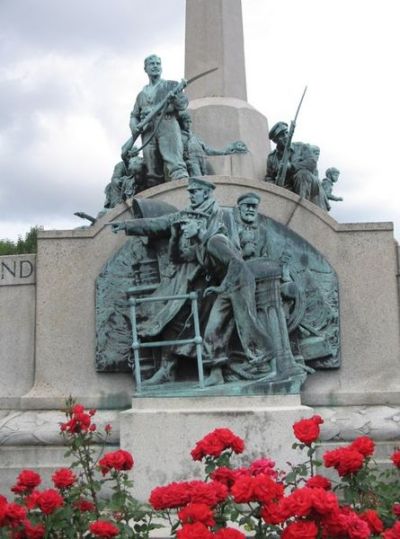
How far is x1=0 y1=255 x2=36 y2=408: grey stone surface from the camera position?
8.62 metres

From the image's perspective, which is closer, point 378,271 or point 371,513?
point 371,513

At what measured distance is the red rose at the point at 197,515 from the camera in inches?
136

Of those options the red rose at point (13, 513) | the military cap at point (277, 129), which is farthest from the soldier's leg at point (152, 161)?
the red rose at point (13, 513)

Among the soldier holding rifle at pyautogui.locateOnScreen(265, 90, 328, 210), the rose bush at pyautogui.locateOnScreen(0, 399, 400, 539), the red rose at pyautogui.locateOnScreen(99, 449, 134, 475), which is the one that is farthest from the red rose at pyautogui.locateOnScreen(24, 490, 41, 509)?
the soldier holding rifle at pyautogui.locateOnScreen(265, 90, 328, 210)

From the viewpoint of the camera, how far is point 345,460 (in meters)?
4.01

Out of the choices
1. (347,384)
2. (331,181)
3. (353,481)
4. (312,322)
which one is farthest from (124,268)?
(331,181)

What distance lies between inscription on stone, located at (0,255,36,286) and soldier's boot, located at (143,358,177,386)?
1919mm

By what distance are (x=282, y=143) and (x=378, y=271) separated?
3.17m

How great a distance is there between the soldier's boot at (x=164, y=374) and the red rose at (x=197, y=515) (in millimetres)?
4153

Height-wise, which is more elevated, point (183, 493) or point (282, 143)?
point (282, 143)

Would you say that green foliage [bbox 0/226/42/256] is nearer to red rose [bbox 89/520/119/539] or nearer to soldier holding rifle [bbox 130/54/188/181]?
soldier holding rifle [bbox 130/54/188/181]

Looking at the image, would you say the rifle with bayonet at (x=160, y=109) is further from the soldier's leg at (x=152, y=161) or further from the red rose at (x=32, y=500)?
the red rose at (x=32, y=500)

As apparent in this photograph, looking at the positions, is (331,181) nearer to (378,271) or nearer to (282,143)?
(282,143)

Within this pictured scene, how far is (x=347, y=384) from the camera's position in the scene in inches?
321
